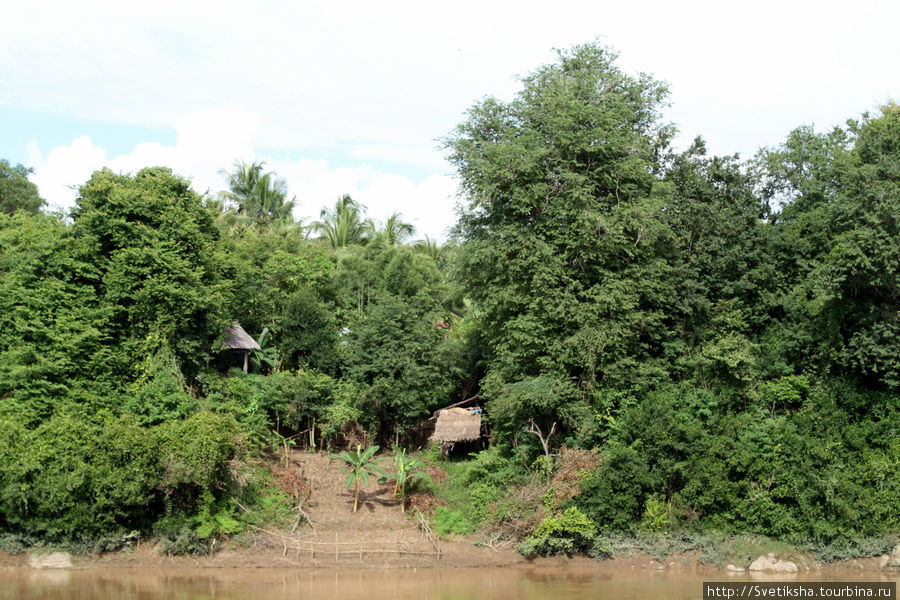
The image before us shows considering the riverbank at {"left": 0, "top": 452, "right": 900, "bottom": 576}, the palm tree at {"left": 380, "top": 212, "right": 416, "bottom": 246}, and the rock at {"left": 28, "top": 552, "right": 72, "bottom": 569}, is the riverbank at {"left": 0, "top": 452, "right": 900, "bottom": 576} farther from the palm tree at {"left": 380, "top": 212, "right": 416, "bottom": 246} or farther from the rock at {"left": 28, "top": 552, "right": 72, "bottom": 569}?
the palm tree at {"left": 380, "top": 212, "right": 416, "bottom": 246}

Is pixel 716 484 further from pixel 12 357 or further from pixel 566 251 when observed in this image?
pixel 12 357

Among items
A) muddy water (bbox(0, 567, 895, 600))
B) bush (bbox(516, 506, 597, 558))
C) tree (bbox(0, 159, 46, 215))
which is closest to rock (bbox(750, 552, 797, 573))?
muddy water (bbox(0, 567, 895, 600))

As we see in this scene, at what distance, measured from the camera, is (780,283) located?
20.1 m

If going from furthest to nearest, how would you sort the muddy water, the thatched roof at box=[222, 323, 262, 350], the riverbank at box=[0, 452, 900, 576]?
the thatched roof at box=[222, 323, 262, 350] → the riverbank at box=[0, 452, 900, 576] → the muddy water

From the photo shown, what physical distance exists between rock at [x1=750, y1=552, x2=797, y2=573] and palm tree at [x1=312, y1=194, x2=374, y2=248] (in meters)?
22.0

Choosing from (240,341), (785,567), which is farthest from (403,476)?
(785,567)

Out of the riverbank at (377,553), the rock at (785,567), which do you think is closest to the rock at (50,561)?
the riverbank at (377,553)

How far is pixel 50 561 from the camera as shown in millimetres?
15805

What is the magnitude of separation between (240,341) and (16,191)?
49.2 ft

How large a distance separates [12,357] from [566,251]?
13.0 meters

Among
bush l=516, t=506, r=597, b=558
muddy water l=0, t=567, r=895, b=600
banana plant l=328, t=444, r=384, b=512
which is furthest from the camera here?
banana plant l=328, t=444, r=384, b=512

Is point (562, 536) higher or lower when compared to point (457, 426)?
lower

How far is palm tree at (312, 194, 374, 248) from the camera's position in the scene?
34406 millimetres

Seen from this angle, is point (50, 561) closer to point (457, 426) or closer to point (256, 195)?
point (457, 426)
